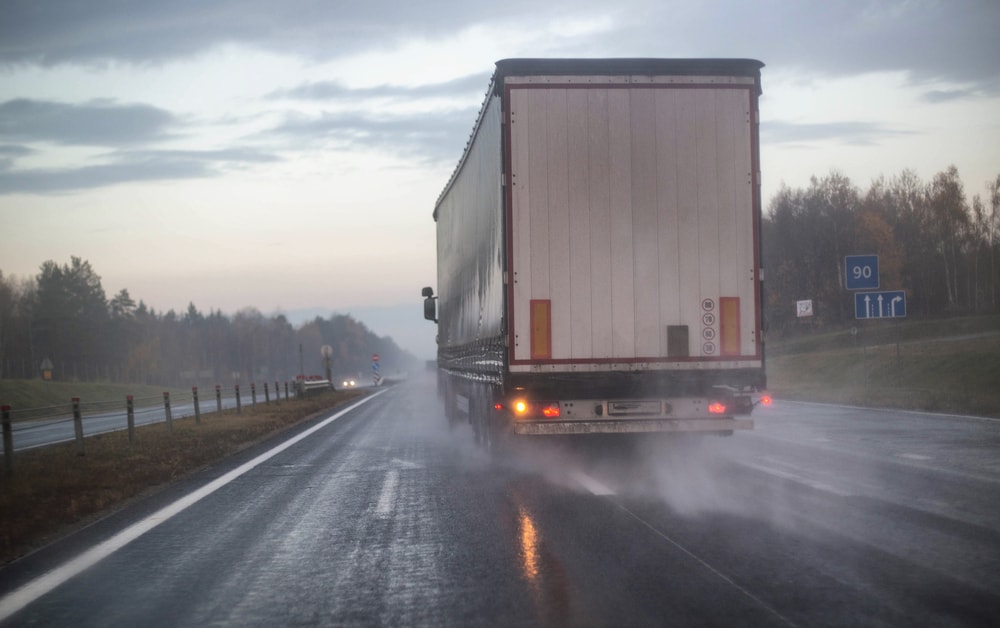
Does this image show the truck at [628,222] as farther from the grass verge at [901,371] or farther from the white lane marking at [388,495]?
the grass verge at [901,371]

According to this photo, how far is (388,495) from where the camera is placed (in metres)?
10.1

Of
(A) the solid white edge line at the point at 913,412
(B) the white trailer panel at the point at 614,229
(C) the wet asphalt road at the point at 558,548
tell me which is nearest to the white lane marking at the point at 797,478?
(C) the wet asphalt road at the point at 558,548

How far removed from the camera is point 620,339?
1056cm

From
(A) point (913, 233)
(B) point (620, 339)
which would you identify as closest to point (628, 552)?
(B) point (620, 339)

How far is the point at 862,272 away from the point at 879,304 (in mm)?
887

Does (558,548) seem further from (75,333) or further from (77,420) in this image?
(75,333)

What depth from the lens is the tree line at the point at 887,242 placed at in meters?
77.1

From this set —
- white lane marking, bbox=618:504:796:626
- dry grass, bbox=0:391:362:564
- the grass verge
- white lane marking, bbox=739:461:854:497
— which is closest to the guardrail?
dry grass, bbox=0:391:362:564

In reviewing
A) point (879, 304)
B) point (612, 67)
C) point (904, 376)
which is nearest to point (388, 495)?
point (612, 67)

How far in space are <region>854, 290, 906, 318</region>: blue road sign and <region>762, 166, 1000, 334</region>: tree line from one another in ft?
172

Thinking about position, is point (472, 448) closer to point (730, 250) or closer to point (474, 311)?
point (474, 311)

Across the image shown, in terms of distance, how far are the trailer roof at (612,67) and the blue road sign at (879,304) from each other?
14560 mm

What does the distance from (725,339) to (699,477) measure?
1.56m

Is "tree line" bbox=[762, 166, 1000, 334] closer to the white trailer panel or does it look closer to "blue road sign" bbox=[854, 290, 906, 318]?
"blue road sign" bbox=[854, 290, 906, 318]
